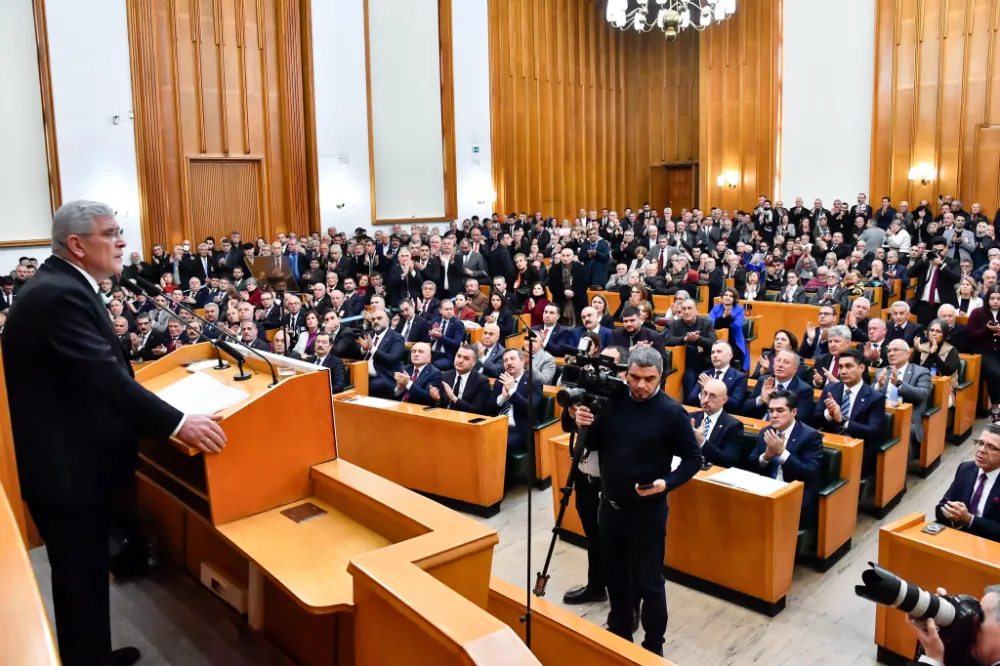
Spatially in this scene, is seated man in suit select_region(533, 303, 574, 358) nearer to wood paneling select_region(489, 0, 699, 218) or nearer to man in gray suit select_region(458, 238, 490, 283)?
man in gray suit select_region(458, 238, 490, 283)

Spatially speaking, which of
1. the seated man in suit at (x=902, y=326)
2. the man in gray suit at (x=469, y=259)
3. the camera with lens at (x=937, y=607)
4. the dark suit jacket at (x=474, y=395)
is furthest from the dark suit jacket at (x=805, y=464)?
the man in gray suit at (x=469, y=259)

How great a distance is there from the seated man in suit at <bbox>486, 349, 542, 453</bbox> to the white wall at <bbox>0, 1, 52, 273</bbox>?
8.54 meters

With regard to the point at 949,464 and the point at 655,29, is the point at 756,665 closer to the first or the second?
the point at 949,464

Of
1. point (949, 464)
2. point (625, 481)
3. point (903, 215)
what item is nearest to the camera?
point (625, 481)

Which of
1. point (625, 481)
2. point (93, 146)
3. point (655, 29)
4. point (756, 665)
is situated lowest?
point (756, 665)

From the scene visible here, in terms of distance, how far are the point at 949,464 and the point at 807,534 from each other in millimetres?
2215

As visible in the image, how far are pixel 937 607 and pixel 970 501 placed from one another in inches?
74.9

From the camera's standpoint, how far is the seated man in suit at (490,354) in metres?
6.39

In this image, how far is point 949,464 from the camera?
577 centimetres

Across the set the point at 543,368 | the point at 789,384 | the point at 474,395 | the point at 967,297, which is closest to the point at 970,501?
the point at 789,384

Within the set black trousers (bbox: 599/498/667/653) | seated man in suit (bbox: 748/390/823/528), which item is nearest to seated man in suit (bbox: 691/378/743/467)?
seated man in suit (bbox: 748/390/823/528)

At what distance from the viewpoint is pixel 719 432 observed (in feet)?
14.5

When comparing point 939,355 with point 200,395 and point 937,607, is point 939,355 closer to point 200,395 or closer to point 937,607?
point 937,607

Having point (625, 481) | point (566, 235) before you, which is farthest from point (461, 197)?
point (625, 481)
